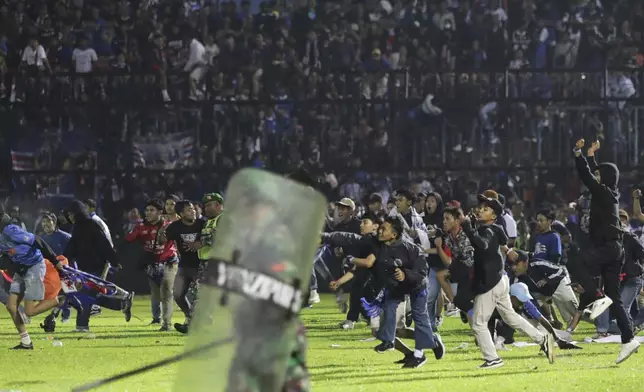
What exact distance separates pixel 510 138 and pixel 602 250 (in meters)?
12.5

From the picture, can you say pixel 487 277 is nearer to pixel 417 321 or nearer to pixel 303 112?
pixel 417 321

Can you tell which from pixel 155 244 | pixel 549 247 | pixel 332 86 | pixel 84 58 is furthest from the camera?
pixel 84 58

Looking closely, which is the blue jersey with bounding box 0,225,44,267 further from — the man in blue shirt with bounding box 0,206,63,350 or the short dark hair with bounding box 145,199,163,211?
the short dark hair with bounding box 145,199,163,211

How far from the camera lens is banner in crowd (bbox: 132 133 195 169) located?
2747cm

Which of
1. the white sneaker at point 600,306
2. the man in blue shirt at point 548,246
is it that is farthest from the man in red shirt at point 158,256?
the white sneaker at point 600,306

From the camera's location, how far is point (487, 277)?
532 inches

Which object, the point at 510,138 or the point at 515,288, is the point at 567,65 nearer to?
the point at 510,138

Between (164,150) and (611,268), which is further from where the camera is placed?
(164,150)

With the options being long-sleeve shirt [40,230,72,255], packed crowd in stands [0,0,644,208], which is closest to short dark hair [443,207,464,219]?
long-sleeve shirt [40,230,72,255]

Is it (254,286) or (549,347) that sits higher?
(254,286)

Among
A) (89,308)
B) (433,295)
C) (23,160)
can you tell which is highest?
(23,160)

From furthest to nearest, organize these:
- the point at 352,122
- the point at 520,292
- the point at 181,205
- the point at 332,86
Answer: the point at 332,86, the point at 352,122, the point at 181,205, the point at 520,292

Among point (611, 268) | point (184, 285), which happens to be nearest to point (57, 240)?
point (184, 285)

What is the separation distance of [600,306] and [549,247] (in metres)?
2.77
